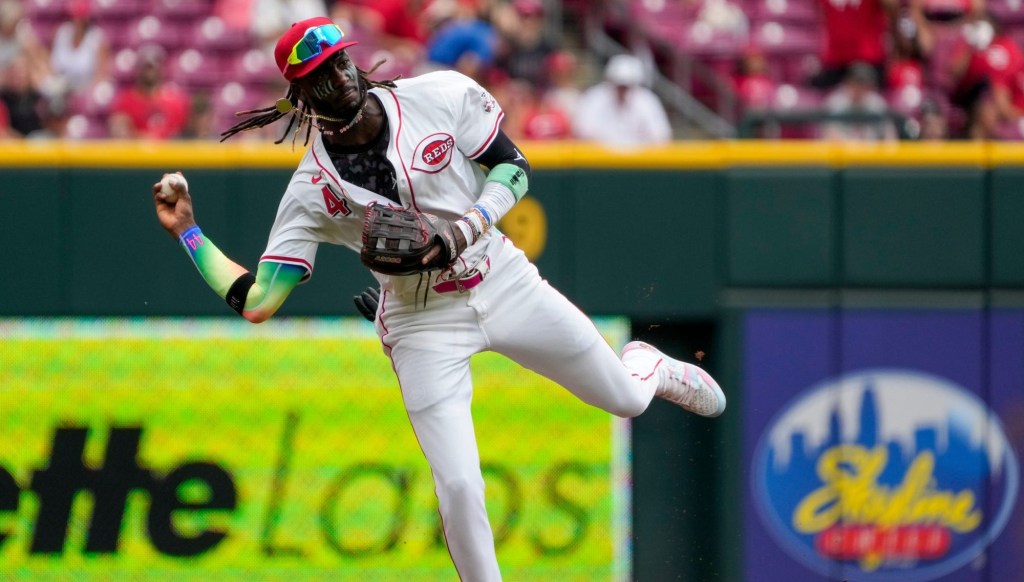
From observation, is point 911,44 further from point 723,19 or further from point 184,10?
point 184,10

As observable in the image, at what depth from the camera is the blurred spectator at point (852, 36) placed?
30.3ft

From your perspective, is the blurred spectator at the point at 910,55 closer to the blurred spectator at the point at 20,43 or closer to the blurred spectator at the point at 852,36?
the blurred spectator at the point at 852,36

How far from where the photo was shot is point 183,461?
633 centimetres

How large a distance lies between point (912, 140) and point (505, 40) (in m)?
3.29

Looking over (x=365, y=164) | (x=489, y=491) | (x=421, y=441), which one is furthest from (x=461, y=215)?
(x=489, y=491)

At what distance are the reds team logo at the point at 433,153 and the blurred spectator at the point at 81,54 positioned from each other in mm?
5721

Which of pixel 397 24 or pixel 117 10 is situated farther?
pixel 117 10

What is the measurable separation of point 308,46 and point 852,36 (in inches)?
220

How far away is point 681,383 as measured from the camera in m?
5.54

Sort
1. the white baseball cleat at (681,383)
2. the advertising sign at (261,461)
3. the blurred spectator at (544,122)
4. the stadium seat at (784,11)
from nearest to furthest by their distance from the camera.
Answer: the white baseball cleat at (681,383), the advertising sign at (261,461), the blurred spectator at (544,122), the stadium seat at (784,11)

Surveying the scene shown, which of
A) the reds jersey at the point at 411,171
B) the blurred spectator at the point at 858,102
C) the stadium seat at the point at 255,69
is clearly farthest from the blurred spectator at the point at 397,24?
the reds jersey at the point at 411,171

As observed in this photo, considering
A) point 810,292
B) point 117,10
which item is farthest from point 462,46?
point 810,292

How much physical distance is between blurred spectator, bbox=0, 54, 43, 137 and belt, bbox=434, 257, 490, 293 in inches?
202

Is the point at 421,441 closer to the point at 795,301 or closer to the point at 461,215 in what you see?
the point at 461,215
